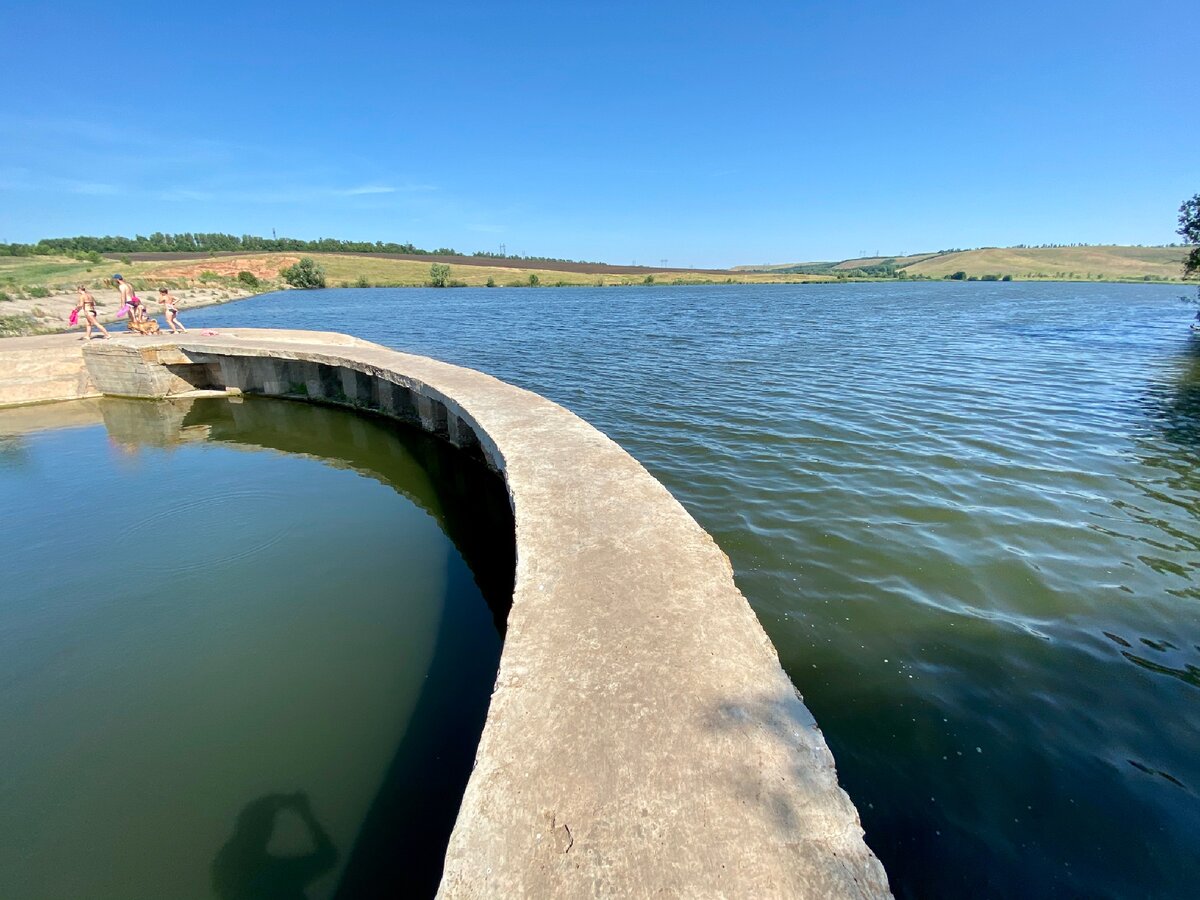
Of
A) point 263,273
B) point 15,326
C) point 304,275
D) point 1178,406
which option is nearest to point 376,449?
point 1178,406

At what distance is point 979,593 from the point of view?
15.6 ft

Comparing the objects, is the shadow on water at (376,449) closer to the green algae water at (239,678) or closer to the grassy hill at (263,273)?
the green algae water at (239,678)

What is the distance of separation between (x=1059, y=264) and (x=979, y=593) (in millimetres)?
170780

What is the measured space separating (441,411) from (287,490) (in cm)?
299

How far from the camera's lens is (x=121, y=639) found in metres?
4.30

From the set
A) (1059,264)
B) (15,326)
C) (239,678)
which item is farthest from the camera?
(1059,264)

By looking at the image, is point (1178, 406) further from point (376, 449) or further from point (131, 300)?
point (131, 300)

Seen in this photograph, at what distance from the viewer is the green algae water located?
2781 millimetres

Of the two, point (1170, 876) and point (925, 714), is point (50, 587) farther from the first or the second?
point (1170, 876)

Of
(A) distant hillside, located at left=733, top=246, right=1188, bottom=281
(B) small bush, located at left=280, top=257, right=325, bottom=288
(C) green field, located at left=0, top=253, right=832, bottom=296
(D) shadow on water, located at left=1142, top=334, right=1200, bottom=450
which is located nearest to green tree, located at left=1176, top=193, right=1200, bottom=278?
(D) shadow on water, located at left=1142, top=334, right=1200, bottom=450

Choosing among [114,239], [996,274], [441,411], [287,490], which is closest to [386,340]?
[441,411]

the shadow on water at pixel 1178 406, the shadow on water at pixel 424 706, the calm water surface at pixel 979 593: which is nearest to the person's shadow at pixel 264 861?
the shadow on water at pixel 424 706

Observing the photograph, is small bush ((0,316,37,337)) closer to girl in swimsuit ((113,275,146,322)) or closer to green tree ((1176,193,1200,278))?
girl in swimsuit ((113,275,146,322))

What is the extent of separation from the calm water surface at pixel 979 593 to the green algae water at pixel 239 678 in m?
2.65
